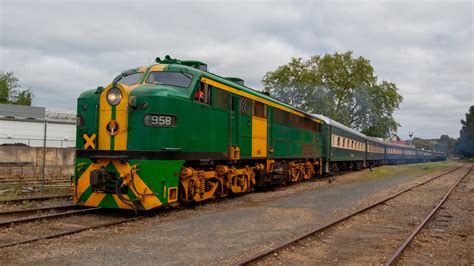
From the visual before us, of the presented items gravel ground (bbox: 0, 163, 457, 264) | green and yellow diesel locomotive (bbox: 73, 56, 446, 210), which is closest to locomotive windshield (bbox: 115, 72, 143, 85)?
green and yellow diesel locomotive (bbox: 73, 56, 446, 210)

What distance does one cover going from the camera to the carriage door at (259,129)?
14404 millimetres

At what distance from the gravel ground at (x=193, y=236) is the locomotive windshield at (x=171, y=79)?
3203 mm

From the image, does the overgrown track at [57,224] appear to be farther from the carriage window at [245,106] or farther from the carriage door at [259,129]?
the carriage door at [259,129]

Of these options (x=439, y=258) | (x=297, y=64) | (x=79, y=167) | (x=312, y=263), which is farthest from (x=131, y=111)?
(x=297, y=64)

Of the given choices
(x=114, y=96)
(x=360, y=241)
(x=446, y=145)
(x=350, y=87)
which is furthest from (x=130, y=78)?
(x=446, y=145)

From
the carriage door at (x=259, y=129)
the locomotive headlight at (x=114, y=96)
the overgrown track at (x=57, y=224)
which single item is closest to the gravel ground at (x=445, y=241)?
the overgrown track at (x=57, y=224)

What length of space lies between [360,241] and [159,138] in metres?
4.79

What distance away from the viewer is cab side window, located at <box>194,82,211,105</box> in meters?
10.8

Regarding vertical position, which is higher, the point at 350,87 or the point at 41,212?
the point at 350,87

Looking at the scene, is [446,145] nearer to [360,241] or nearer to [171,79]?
[171,79]

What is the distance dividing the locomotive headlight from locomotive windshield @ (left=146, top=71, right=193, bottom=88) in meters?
1.12

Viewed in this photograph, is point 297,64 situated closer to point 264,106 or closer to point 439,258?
point 264,106

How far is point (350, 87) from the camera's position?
58.9m

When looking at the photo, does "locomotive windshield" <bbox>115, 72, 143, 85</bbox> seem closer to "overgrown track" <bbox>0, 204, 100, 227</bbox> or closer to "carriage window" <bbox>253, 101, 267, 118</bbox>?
"overgrown track" <bbox>0, 204, 100, 227</bbox>
